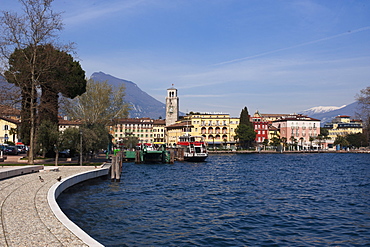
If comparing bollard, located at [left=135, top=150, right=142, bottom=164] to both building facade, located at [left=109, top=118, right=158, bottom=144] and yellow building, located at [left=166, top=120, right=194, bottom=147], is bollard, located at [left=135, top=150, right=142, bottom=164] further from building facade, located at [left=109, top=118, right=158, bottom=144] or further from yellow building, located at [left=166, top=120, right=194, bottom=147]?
building facade, located at [left=109, top=118, right=158, bottom=144]

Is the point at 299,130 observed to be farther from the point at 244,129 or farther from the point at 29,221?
the point at 29,221

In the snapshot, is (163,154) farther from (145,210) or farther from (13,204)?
(13,204)

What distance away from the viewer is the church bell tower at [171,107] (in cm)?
17000

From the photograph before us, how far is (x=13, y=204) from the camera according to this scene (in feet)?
56.4

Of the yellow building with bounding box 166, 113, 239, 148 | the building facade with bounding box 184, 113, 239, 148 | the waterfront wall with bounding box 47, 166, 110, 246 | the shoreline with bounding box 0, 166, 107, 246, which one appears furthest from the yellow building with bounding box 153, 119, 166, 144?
the shoreline with bounding box 0, 166, 107, 246

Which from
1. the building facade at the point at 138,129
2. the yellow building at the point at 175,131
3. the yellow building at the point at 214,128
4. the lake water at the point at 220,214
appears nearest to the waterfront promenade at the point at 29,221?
the lake water at the point at 220,214

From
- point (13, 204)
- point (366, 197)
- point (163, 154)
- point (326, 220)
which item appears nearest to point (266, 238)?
point (326, 220)

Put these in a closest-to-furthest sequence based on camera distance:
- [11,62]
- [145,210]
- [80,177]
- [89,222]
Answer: [89,222] < [145,210] < [80,177] < [11,62]

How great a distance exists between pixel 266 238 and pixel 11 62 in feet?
102

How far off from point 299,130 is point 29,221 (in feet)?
516

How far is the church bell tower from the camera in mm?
170000

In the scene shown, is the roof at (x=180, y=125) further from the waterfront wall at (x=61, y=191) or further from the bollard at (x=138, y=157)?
the waterfront wall at (x=61, y=191)

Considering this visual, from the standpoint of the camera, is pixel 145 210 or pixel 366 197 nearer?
pixel 145 210

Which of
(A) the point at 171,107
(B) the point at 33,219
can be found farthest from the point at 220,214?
(A) the point at 171,107
